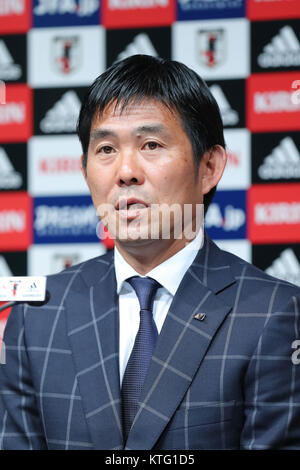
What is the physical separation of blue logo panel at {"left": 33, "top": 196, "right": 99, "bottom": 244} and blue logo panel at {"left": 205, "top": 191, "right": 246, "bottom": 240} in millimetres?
295

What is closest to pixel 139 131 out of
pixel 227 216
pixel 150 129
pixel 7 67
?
pixel 150 129

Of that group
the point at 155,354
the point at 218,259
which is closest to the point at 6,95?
the point at 218,259

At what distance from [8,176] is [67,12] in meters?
0.46

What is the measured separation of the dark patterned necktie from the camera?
974 millimetres

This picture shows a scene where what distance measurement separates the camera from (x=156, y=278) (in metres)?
1.06

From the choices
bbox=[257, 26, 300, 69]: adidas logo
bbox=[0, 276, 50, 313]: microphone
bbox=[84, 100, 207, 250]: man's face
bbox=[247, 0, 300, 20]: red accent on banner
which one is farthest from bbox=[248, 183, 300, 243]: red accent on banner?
bbox=[0, 276, 50, 313]: microphone

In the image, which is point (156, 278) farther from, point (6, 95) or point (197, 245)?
point (6, 95)

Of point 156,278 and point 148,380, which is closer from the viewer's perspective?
point 148,380

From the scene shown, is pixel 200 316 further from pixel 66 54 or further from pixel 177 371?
pixel 66 54

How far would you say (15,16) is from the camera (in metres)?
1.88

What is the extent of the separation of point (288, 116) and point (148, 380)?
1.00m

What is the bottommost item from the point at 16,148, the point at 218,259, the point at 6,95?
the point at 218,259

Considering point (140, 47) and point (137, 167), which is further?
point (140, 47)

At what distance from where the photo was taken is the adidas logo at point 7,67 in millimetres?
1867
